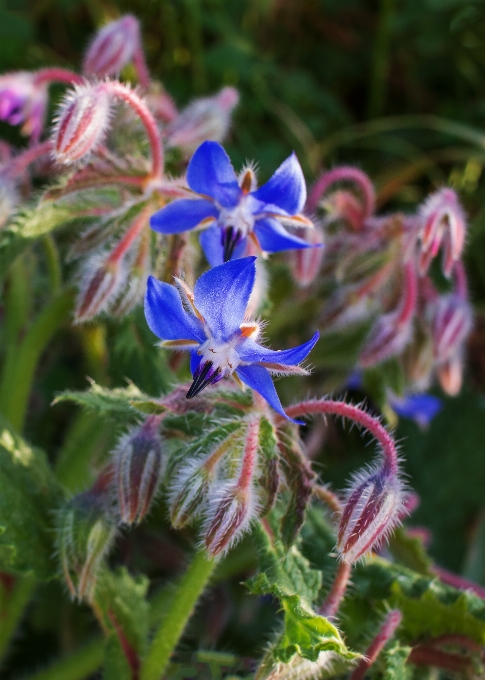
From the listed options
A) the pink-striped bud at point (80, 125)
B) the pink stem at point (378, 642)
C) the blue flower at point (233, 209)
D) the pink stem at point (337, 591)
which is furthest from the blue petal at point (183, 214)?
the pink stem at point (378, 642)

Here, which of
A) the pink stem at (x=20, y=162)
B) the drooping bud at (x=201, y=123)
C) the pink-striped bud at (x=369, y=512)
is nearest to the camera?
the pink-striped bud at (x=369, y=512)

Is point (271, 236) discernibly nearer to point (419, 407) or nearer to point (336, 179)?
point (336, 179)

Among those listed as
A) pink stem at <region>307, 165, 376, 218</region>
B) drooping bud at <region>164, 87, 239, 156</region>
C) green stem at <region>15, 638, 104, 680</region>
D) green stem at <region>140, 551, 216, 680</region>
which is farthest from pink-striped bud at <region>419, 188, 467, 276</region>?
green stem at <region>15, 638, 104, 680</region>

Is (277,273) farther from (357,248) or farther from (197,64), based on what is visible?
(197,64)

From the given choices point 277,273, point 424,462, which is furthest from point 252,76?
point 424,462

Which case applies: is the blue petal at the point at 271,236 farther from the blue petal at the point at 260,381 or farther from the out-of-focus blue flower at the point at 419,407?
the out-of-focus blue flower at the point at 419,407
